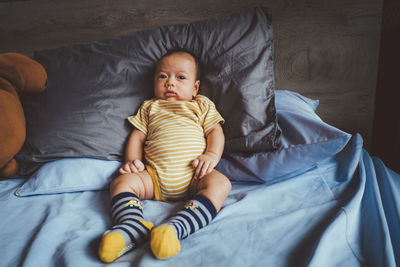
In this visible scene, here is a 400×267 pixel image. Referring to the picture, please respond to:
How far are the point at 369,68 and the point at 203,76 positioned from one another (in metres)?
0.86

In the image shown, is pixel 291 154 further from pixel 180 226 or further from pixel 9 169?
pixel 9 169

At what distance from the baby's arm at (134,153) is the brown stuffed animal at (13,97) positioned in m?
0.38

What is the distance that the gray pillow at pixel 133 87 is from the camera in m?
0.87

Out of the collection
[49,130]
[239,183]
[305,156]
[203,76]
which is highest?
[203,76]

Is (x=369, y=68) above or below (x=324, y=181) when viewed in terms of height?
above

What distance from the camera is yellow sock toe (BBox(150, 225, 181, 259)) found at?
20.4 inches

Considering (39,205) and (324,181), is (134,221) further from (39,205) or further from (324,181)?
(324,181)

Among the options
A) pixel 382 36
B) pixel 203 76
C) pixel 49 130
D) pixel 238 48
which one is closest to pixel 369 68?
pixel 382 36

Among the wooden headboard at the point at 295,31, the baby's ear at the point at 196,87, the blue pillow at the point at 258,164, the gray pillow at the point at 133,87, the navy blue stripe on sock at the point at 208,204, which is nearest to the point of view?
the navy blue stripe on sock at the point at 208,204

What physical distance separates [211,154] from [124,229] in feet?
1.24

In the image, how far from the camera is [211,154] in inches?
32.9

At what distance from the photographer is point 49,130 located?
2.88ft

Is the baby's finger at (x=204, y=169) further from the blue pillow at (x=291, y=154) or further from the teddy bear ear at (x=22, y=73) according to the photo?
the teddy bear ear at (x=22, y=73)

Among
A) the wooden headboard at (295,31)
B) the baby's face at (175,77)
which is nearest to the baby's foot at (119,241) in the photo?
the baby's face at (175,77)
